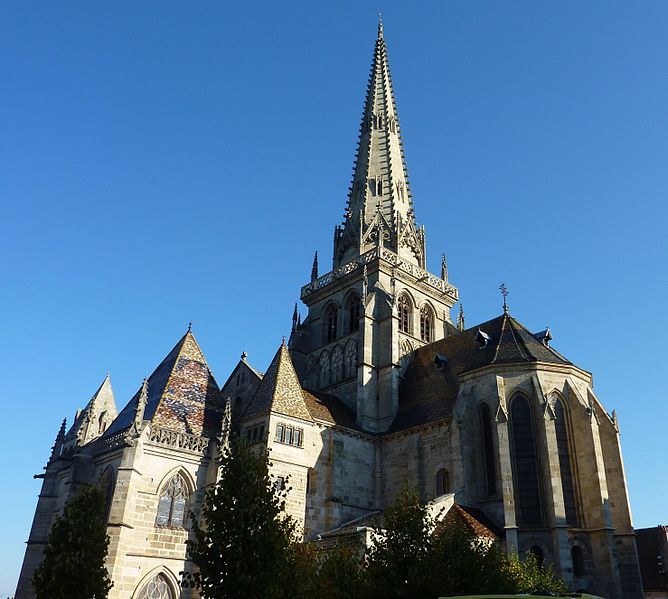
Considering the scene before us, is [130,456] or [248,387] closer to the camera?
[130,456]

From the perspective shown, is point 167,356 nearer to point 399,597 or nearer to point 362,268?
point 362,268

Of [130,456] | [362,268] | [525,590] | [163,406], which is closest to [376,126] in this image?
[362,268]

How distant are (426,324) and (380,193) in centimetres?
1082

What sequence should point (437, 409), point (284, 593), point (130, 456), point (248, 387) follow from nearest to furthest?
point (284, 593) → point (130, 456) → point (437, 409) → point (248, 387)

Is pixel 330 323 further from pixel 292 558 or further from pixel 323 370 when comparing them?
pixel 292 558

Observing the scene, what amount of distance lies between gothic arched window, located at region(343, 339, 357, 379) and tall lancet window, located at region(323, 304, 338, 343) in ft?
7.85

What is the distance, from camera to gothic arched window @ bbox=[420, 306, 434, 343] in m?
39.9

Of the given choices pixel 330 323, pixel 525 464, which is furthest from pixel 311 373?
pixel 525 464

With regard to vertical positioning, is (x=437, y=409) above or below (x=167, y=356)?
below

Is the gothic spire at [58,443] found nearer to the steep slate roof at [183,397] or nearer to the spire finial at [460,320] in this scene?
the steep slate roof at [183,397]

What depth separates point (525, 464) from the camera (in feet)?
85.9

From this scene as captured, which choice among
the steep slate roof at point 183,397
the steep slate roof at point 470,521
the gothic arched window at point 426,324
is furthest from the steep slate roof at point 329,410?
the steep slate roof at point 470,521

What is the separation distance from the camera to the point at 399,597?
1541cm

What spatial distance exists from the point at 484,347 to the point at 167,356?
1595 centimetres
